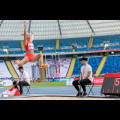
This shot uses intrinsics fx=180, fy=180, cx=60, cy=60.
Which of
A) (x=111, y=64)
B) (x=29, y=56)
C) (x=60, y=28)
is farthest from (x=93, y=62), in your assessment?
(x=29, y=56)

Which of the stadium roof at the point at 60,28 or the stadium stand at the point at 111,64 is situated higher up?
the stadium roof at the point at 60,28

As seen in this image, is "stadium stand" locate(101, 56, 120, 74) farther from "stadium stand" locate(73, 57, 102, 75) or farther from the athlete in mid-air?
the athlete in mid-air

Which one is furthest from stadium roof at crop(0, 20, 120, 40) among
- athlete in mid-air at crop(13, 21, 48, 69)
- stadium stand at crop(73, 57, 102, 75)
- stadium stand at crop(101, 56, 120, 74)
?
athlete in mid-air at crop(13, 21, 48, 69)

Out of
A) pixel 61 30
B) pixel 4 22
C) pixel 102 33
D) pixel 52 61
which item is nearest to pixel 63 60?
pixel 52 61

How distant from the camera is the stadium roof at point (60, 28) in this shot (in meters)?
42.7

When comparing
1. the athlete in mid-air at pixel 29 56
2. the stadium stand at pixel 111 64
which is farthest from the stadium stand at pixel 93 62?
the athlete in mid-air at pixel 29 56

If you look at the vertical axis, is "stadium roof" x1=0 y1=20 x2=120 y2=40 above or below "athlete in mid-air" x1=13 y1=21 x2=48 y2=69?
above

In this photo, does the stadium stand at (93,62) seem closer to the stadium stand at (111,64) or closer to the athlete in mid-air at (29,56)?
the stadium stand at (111,64)

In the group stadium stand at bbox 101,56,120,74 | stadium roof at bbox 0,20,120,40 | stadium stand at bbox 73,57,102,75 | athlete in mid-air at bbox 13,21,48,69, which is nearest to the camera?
athlete in mid-air at bbox 13,21,48,69

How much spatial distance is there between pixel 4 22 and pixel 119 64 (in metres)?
27.5

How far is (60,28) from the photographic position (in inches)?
1738

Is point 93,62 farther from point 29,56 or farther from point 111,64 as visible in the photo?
point 29,56

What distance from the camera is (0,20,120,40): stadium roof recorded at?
4266 cm

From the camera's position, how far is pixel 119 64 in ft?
123
